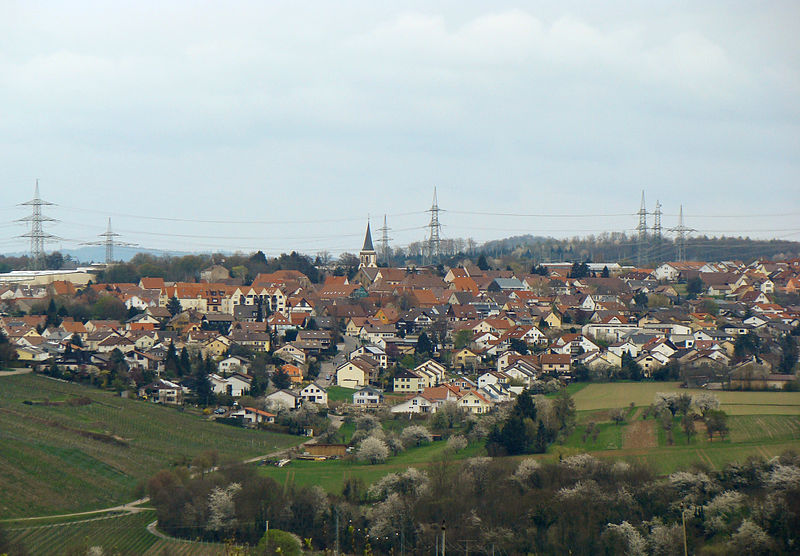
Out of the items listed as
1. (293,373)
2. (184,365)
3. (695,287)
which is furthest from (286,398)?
(695,287)

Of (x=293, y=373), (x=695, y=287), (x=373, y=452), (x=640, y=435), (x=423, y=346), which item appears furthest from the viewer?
(x=695, y=287)

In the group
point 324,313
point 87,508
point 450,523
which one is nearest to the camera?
point 450,523

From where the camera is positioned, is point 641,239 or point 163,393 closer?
point 163,393

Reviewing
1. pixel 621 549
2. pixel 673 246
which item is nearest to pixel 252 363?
pixel 621 549

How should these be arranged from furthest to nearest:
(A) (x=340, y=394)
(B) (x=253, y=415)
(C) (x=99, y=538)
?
(A) (x=340, y=394), (B) (x=253, y=415), (C) (x=99, y=538)

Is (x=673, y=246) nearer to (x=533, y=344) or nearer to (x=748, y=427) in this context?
(x=533, y=344)

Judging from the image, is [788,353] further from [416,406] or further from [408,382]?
[416,406]
